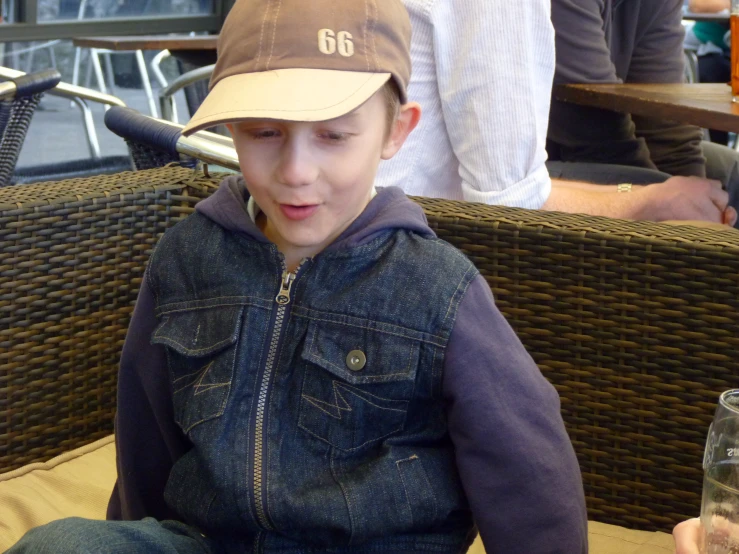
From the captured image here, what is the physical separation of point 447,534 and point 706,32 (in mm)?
4845

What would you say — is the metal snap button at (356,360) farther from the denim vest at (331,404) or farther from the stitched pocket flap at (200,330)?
the stitched pocket flap at (200,330)

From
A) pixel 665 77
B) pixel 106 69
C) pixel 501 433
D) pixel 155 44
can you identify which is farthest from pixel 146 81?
pixel 501 433

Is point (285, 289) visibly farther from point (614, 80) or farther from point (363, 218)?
point (614, 80)

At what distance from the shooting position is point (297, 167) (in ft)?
3.26

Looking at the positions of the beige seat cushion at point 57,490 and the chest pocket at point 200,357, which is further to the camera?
the beige seat cushion at point 57,490

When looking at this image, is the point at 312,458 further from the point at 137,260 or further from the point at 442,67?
the point at 442,67

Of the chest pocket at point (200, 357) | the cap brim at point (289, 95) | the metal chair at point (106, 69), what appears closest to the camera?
the cap brim at point (289, 95)

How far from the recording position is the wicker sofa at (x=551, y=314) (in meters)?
1.22

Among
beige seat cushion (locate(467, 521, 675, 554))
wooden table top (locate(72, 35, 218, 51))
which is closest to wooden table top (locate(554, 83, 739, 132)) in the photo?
beige seat cushion (locate(467, 521, 675, 554))

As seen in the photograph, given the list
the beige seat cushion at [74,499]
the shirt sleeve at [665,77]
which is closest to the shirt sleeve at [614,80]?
the shirt sleeve at [665,77]

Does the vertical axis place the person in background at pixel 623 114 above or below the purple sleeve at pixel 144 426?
above

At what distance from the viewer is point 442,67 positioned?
1606mm

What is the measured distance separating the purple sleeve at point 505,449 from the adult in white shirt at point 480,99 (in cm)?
63

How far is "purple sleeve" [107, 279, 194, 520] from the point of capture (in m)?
1.18
